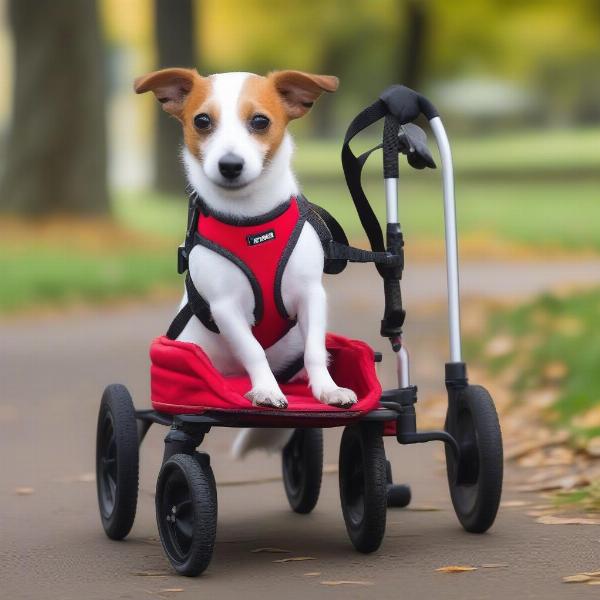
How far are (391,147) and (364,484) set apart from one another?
116 centimetres

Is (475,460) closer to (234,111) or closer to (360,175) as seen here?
(360,175)

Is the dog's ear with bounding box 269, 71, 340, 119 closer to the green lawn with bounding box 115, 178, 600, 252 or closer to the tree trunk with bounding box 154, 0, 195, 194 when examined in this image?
the green lawn with bounding box 115, 178, 600, 252

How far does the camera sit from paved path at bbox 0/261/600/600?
15.9ft

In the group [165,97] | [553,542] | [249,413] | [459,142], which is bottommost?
[553,542]

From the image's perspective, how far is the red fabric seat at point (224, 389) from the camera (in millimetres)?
5008

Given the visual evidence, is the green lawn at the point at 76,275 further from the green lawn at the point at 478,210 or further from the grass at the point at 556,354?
the grass at the point at 556,354

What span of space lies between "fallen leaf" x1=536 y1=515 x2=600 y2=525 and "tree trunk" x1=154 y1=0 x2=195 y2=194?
2251 centimetres

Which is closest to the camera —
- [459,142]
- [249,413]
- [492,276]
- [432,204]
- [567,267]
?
[249,413]

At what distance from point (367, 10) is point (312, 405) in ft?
141

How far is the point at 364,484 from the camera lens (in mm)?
5172

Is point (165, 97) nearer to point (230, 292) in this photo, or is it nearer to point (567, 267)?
point (230, 292)

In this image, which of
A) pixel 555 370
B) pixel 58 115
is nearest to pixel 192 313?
pixel 555 370

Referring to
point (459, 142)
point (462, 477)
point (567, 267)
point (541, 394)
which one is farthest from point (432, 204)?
point (459, 142)

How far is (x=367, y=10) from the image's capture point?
155 feet
